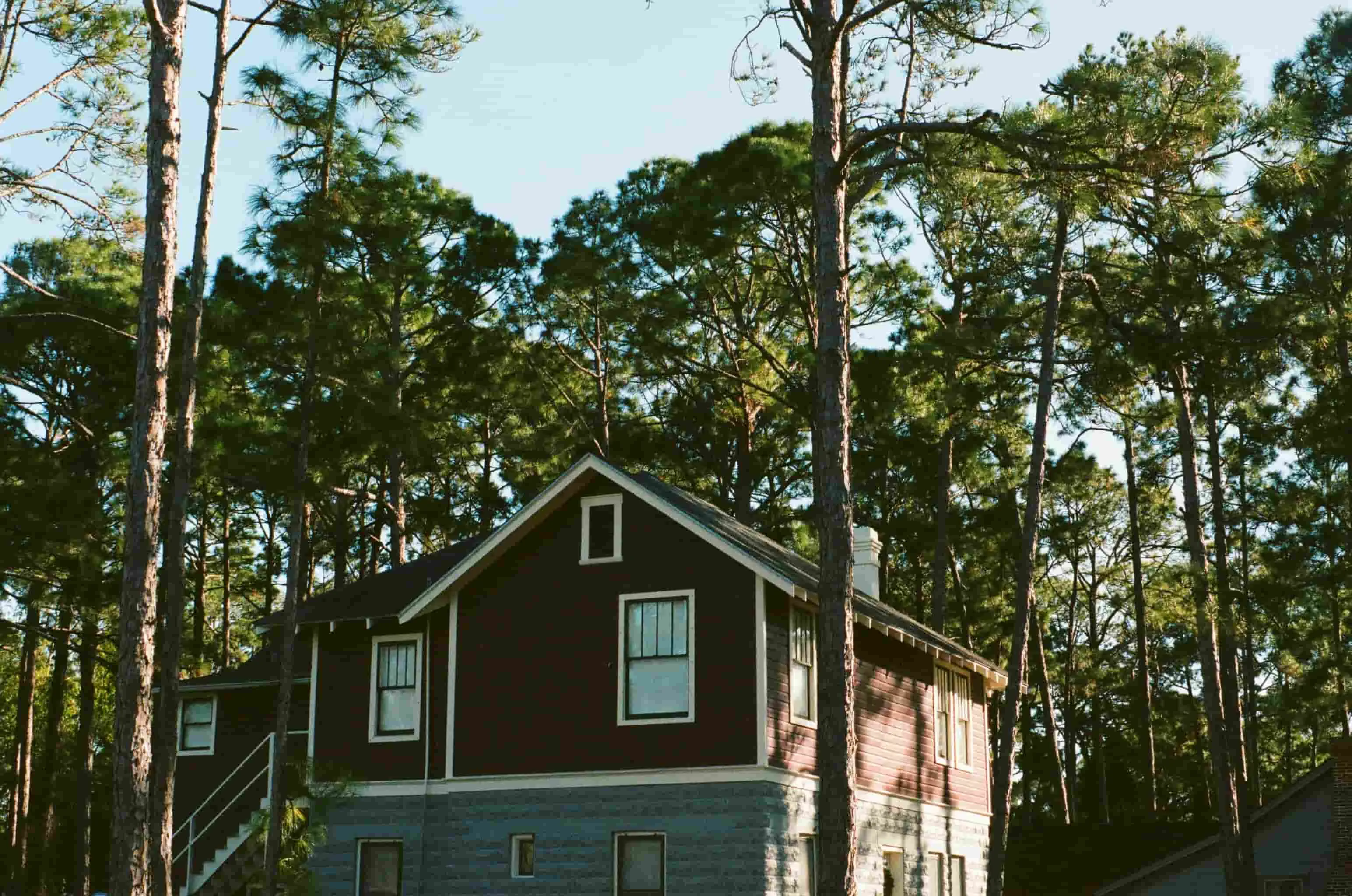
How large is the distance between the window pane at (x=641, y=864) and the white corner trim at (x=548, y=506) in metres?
3.86

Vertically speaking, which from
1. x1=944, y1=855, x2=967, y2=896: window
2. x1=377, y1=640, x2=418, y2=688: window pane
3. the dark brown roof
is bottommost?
x1=944, y1=855, x2=967, y2=896: window

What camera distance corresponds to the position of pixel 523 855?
→ 2025cm

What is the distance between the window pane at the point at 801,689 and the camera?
20.1m

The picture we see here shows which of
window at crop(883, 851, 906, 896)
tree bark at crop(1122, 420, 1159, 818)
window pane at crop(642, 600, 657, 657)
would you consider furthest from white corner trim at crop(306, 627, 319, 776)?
tree bark at crop(1122, 420, 1159, 818)

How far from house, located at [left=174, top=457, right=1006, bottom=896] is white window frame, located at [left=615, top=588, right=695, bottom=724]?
0.09ft

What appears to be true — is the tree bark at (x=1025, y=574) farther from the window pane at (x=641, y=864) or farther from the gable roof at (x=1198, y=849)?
the gable roof at (x=1198, y=849)

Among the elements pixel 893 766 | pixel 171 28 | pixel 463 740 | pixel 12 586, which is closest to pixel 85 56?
pixel 171 28

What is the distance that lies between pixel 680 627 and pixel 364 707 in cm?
530

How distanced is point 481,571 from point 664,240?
10.4 m

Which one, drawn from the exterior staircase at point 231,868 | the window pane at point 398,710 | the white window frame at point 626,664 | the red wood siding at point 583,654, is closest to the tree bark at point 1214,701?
the red wood siding at point 583,654

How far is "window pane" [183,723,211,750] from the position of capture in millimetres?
25344

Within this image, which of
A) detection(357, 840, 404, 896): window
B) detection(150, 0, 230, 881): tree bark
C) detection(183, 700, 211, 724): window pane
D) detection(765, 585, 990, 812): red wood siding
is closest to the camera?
detection(150, 0, 230, 881): tree bark

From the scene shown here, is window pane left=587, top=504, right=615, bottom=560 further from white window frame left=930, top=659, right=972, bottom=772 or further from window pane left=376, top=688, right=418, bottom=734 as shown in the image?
white window frame left=930, top=659, right=972, bottom=772

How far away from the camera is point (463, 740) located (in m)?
21.0
